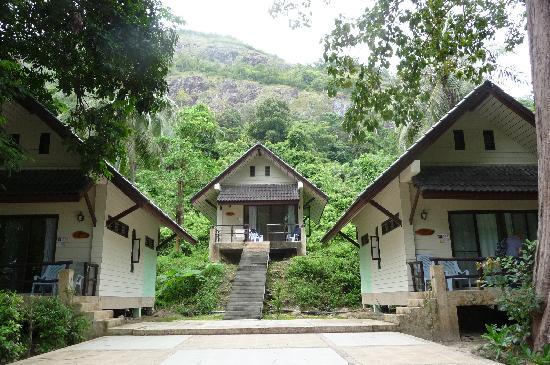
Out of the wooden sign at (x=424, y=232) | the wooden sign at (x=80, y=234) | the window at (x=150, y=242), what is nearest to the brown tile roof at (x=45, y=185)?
the wooden sign at (x=80, y=234)

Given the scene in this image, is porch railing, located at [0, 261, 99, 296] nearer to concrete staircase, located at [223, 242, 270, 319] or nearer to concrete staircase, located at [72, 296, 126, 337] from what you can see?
concrete staircase, located at [72, 296, 126, 337]

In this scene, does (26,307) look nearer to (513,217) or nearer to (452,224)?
(452,224)

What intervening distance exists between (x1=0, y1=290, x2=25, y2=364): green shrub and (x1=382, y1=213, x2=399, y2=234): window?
359 inches

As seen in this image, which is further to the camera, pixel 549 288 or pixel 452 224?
pixel 452 224

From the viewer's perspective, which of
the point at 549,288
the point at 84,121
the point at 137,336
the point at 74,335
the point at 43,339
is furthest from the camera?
the point at 84,121

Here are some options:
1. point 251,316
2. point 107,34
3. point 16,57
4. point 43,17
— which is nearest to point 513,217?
point 251,316

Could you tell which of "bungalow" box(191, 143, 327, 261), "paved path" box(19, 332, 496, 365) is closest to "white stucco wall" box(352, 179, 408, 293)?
"paved path" box(19, 332, 496, 365)

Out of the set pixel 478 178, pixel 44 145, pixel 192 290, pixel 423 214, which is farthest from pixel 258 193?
pixel 478 178

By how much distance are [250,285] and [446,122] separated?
9829 mm

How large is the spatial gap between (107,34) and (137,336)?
619cm

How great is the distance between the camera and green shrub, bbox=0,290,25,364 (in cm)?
561

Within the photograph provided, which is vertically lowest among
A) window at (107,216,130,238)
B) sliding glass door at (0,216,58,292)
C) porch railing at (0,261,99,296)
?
porch railing at (0,261,99,296)

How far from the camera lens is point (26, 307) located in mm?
Answer: 7469

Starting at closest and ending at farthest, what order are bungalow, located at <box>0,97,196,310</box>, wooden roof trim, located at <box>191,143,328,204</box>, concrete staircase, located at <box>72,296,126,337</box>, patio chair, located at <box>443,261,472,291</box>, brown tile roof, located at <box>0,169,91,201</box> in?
concrete staircase, located at <box>72,296,126,337</box>, patio chair, located at <box>443,261,472,291</box>, brown tile roof, located at <box>0,169,91,201</box>, bungalow, located at <box>0,97,196,310</box>, wooden roof trim, located at <box>191,143,328,204</box>
